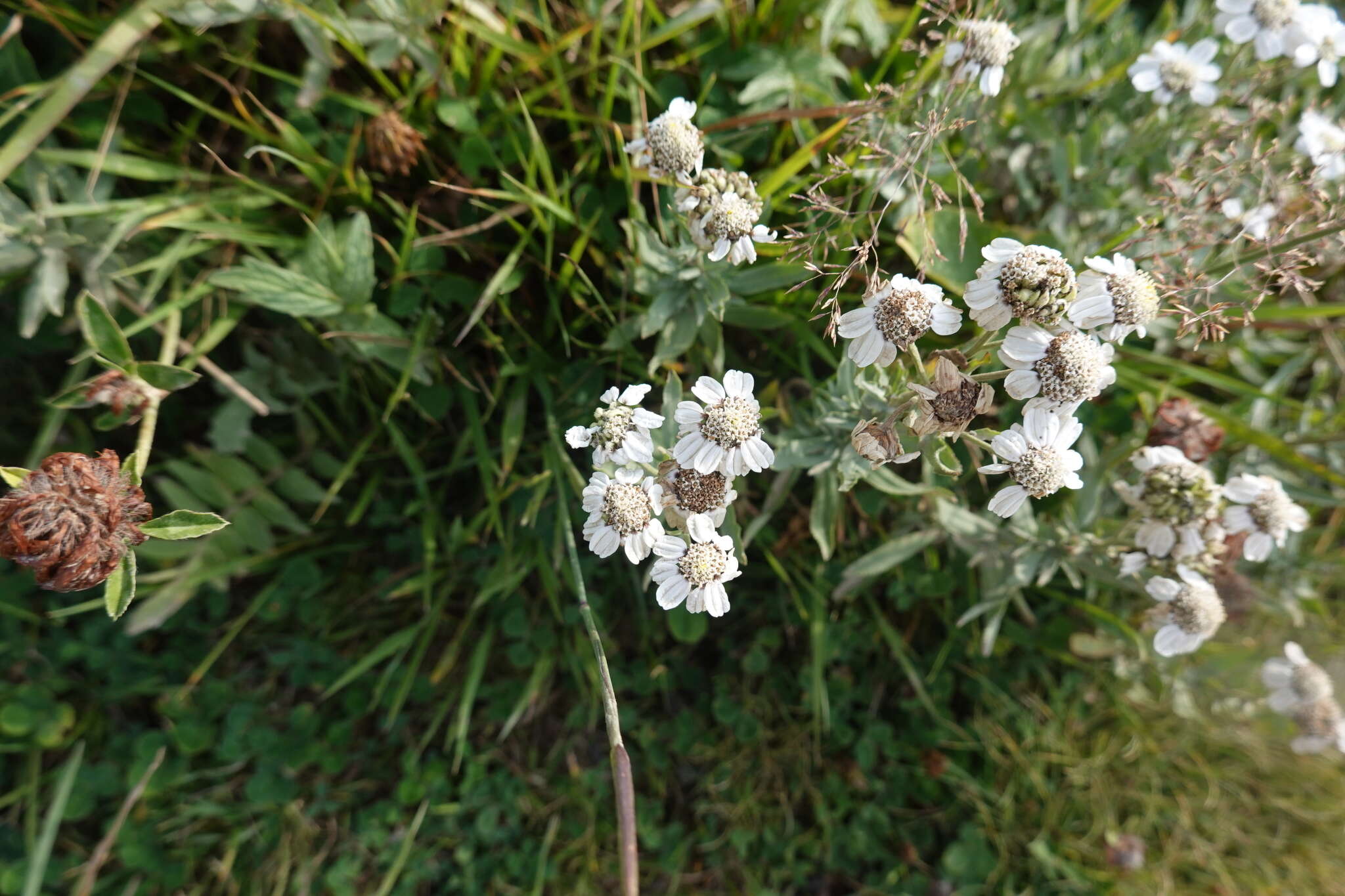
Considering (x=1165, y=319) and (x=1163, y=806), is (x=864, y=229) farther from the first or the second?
(x=1163, y=806)

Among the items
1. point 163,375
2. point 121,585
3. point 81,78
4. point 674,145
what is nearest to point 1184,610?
point 674,145

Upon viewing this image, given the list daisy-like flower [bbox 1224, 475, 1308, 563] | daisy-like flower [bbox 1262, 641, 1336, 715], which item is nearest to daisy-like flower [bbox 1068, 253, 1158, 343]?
daisy-like flower [bbox 1224, 475, 1308, 563]

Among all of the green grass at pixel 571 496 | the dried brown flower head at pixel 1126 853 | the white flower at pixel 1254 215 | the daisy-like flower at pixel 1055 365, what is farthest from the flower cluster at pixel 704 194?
the dried brown flower head at pixel 1126 853

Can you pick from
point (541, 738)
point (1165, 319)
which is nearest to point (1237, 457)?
point (1165, 319)

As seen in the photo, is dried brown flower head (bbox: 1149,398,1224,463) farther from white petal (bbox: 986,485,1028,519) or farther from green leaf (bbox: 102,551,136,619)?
green leaf (bbox: 102,551,136,619)

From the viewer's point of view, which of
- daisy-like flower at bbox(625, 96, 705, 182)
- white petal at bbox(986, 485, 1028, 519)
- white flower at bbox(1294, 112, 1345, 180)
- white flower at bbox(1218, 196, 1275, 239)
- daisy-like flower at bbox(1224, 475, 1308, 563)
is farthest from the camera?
white flower at bbox(1294, 112, 1345, 180)

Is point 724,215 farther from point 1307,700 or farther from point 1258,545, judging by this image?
point 1307,700
